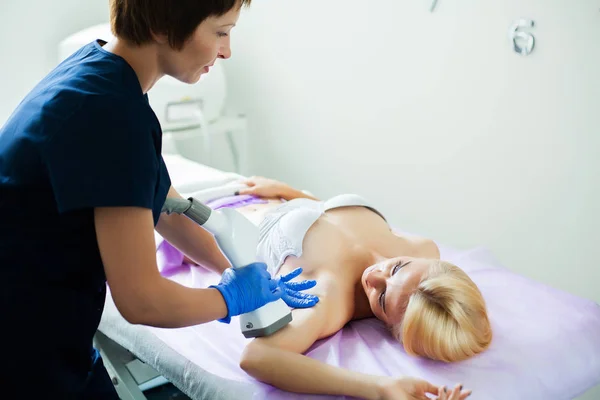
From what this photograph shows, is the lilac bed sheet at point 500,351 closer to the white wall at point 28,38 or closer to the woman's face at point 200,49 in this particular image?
the woman's face at point 200,49

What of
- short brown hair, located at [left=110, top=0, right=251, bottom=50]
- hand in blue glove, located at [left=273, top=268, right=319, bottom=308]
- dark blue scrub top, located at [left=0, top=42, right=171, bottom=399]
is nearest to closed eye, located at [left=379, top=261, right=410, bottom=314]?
hand in blue glove, located at [left=273, top=268, right=319, bottom=308]

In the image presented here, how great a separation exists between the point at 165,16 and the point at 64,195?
0.99ft

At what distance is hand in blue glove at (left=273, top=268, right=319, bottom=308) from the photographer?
1.37m

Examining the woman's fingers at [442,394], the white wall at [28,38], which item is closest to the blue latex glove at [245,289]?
the woman's fingers at [442,394]

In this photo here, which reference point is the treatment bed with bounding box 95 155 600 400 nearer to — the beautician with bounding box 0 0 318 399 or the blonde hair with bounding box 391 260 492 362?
the blonde hair with bounding box 391 260 492 362

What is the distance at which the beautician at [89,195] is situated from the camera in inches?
34.4

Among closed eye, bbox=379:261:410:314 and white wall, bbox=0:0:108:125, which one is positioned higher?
white wall, bbox=0:0:108:125


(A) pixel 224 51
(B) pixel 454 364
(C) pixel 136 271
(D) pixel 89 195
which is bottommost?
(B) pixel 454 364

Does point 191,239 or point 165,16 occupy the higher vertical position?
point 165,16

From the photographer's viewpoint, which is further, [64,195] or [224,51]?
[224,51]

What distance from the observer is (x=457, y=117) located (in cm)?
229

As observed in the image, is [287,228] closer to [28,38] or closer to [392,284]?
[392,284]

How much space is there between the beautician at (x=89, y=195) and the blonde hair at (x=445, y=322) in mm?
504

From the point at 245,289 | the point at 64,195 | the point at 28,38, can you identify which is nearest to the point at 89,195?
the point at 64,195
